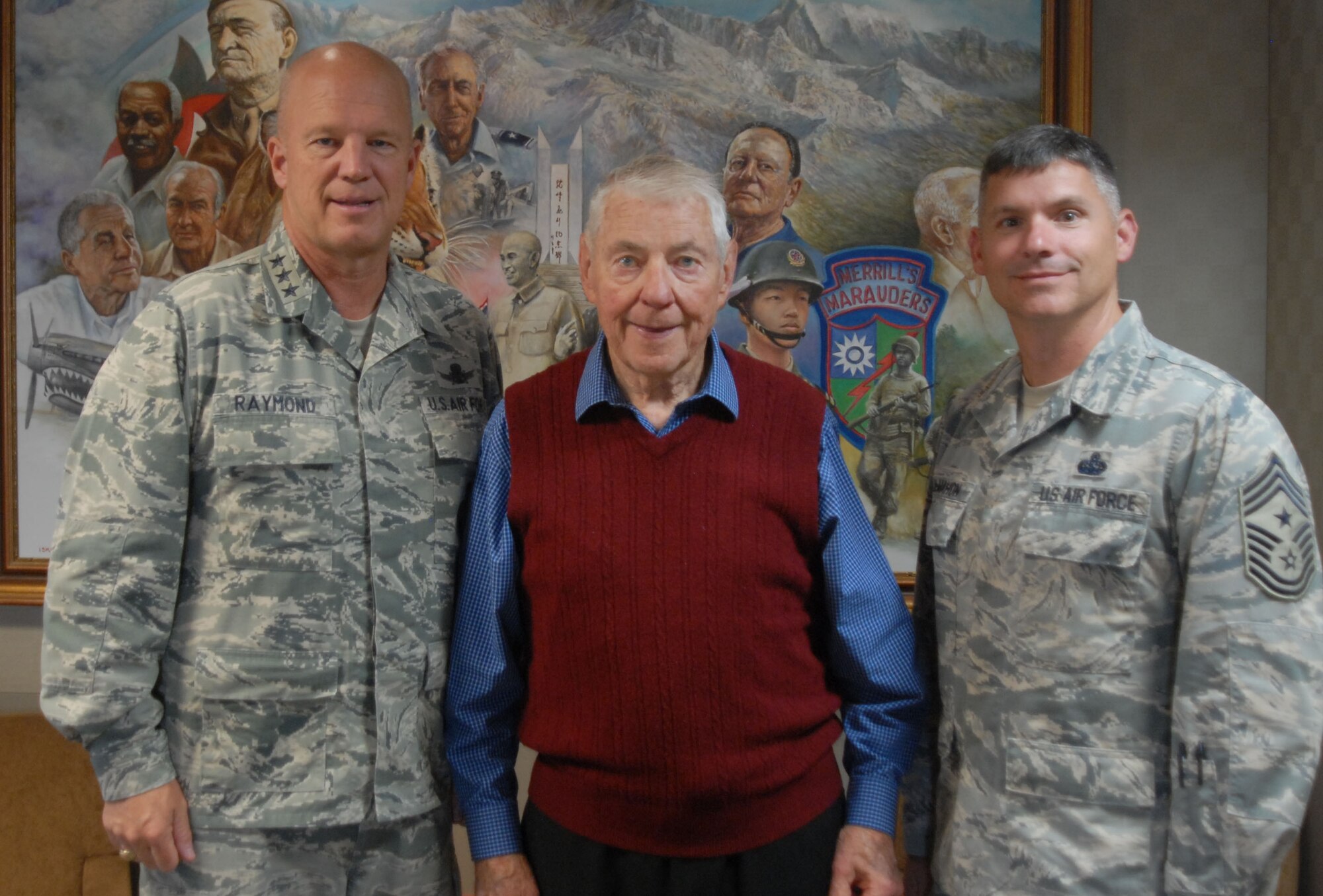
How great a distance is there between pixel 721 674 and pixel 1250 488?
756 millimetres

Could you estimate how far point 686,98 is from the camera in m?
2.23

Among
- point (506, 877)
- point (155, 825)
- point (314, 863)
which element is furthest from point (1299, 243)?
point (155, 825)

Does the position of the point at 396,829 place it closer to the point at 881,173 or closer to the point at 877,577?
the point at 877,577

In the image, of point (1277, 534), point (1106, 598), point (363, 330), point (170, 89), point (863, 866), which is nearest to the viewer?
point (1277, 534)

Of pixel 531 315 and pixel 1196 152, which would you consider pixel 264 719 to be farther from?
pixel 1196 152

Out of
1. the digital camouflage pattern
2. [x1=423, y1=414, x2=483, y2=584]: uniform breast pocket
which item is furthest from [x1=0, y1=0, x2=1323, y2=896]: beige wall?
the digital camouflage pattern

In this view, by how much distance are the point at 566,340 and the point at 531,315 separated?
10 centimetres

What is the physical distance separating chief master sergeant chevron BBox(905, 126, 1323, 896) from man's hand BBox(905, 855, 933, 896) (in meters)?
0.12

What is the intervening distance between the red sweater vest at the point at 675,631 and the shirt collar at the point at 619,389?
23 mm

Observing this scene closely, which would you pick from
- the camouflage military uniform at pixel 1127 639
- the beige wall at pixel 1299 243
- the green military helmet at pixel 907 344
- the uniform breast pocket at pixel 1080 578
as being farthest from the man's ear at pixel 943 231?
the uniform breast pocket at pixel 1080 578

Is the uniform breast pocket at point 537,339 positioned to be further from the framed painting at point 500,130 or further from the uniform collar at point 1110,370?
the uniform collar at point 1110,370

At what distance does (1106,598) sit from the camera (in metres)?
1.34

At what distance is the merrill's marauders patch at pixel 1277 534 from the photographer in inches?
48.2

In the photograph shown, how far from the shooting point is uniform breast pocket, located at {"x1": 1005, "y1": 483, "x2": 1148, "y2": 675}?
1323mm
